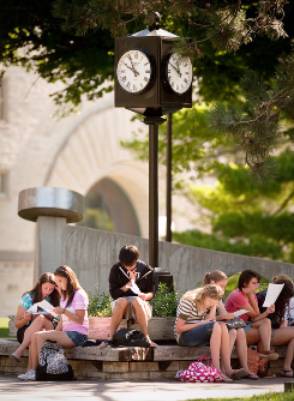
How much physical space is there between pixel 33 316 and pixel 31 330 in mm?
240

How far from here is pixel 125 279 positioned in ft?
49.8

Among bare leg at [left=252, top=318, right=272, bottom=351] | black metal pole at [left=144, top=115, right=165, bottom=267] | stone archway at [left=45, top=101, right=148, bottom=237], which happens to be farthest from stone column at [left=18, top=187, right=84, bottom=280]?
stone archway at [left=45, top=101, right=148, bottom=237]

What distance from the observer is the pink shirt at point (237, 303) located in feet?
51.2

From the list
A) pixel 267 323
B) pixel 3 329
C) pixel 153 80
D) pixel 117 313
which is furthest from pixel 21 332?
pixel 3 329

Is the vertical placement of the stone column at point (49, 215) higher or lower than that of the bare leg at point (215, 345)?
higher

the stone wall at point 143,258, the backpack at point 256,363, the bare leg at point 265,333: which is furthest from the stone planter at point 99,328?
the stone wall at point 143,258

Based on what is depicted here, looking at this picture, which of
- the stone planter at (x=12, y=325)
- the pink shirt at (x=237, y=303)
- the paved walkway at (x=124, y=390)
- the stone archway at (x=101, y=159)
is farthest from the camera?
the stone archway at (x=101, y=159)

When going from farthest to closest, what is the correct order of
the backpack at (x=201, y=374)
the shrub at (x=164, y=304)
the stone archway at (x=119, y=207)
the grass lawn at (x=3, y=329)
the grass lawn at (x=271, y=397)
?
1. the stone archway at (x=119, y=207)
2. the grass lawn at (x=3, y=329)
3. the shrub at (x=164, y=304)
4. the backpack at (x=201, y=374)
5. the grass lawn at (x=271, y=397)

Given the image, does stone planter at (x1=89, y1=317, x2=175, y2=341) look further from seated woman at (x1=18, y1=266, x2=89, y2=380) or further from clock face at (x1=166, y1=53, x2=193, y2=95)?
clock face at (x1=166, y1=53, x2=193, y2=95)

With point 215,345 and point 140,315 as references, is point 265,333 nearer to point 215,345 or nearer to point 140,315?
point 215,345

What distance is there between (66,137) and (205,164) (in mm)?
6540

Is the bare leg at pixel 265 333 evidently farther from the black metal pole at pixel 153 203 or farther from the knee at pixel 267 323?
the black metal pole at pixel 153 203

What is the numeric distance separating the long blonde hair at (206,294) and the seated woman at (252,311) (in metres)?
0.67

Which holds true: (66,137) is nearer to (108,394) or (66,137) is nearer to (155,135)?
(155,135)
